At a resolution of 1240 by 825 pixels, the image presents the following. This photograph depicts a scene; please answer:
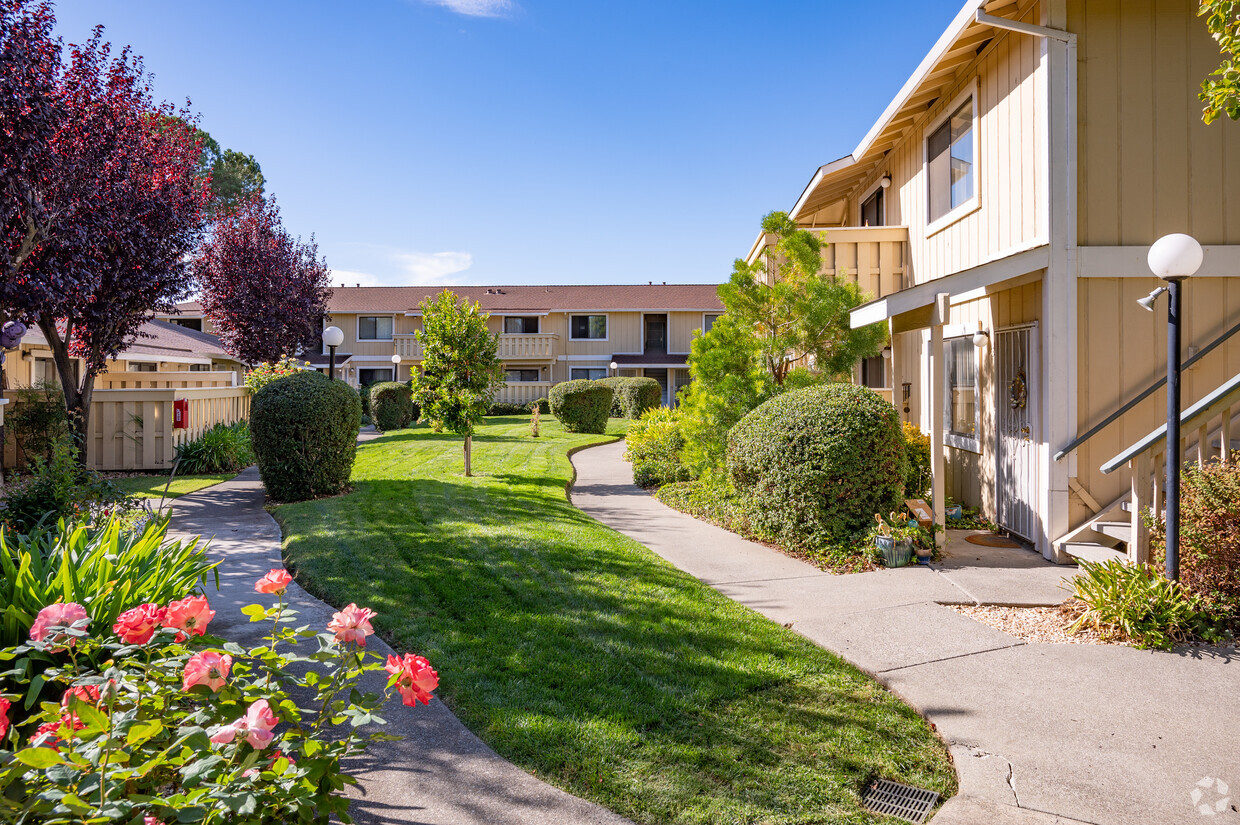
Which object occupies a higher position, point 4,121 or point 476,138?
point 476,138

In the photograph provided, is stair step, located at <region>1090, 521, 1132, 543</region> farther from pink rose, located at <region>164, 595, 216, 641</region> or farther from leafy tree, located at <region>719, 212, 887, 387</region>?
pink rose, located at <region>164, 595, 216, 641</region>

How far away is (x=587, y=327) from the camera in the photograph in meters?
36.8

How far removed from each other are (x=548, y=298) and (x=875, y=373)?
26630 mm

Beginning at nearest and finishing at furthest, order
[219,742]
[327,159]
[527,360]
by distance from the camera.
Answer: [219,742]
[327,159]
[527,360]

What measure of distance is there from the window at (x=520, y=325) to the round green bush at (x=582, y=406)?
50.0ft

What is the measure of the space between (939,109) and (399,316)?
31.3 meters

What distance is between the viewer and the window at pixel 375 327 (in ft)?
120

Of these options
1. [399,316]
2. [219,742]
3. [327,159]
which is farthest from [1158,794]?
[399,316]

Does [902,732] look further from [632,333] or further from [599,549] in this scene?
[632,333]

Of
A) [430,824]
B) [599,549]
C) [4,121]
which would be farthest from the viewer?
[4,121]

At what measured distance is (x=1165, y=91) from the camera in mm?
7012

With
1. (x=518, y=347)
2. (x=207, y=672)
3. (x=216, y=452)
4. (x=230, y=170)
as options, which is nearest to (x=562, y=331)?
(x=518, y=347)

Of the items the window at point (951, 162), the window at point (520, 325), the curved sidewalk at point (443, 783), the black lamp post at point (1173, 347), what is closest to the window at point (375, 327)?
the window at point (520, 325)

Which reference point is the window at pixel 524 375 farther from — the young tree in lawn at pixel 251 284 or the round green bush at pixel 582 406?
the young tree in lawn at pixel 251 284
